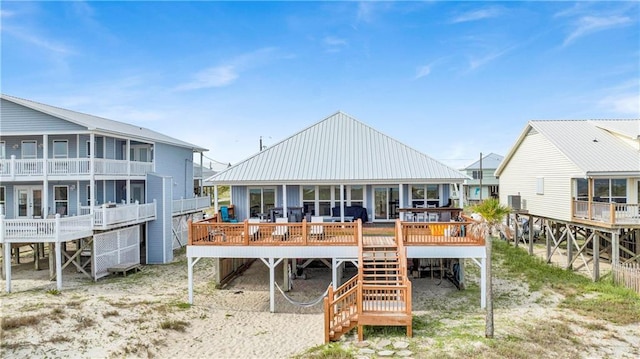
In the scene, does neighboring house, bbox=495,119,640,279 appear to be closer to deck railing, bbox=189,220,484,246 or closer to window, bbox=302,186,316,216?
deck railing, bbox=189,220,484,246

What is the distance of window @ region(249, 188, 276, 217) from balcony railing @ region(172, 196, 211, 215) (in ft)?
31.0

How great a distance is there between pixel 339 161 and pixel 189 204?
49.1 feet

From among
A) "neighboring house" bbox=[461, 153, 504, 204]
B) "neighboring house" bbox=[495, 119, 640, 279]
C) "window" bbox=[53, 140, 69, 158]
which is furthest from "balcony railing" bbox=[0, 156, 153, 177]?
"neighboring house" bbox=[461, 153, 504, 204]

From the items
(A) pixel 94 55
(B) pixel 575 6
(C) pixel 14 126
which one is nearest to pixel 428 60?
(B) pixel 575 6

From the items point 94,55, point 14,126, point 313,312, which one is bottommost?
point 313,312

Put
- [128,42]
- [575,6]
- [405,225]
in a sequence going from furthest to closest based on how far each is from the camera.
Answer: [128,42]
[575,6]
[405,225]

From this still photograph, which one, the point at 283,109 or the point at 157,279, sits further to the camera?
the point at 283,109

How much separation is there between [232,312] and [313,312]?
3066 mm

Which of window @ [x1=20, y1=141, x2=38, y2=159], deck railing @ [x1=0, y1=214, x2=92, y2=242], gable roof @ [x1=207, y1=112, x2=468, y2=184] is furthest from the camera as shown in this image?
window @ [x1=20, y1=141, x2=38, y2=159]

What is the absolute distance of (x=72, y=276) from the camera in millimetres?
18875

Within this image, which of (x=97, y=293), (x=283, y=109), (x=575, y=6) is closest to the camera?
(x=97, y=293)

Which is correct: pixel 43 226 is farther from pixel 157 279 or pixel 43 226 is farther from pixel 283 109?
pixel 283 109

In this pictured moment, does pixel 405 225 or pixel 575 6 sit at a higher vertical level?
pixel 575 6

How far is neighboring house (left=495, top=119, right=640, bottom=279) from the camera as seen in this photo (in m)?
17.8
